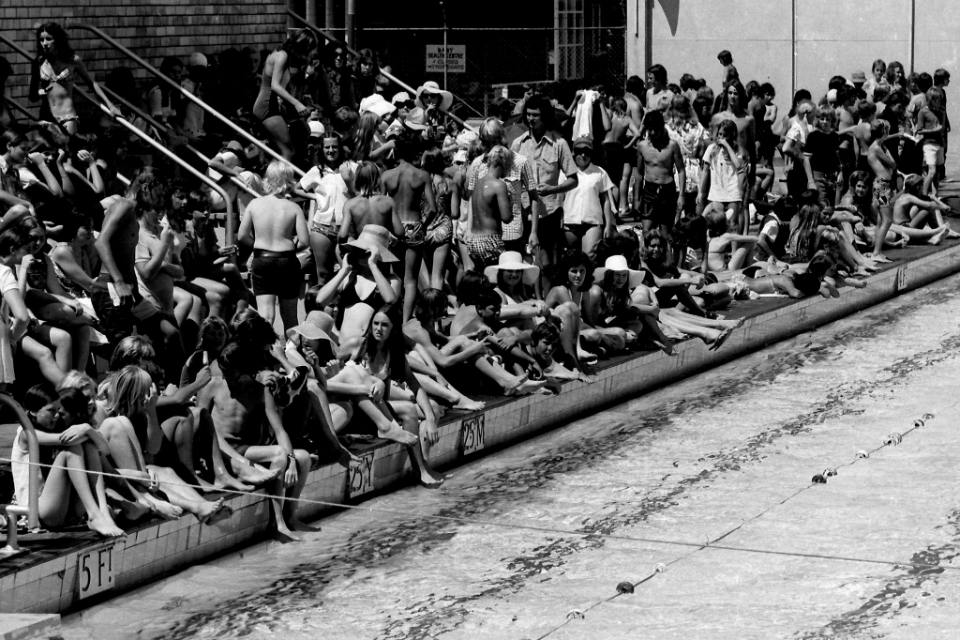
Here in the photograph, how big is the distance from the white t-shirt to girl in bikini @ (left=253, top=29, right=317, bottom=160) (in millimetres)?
3006

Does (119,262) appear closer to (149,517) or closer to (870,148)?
(149,517)

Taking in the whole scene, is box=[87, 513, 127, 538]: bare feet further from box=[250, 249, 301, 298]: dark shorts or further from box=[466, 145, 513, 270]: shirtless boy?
box=[466, 145, 513, 270]: shirtless boy

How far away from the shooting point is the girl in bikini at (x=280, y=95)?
16.1 metres

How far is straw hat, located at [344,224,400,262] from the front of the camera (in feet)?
39.3

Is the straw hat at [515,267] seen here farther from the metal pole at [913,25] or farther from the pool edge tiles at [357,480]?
the metal pole at [913,25]

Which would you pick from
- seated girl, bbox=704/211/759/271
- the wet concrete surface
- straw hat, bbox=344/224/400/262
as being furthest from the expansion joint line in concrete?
seated girl, bbox=704/211/759/271

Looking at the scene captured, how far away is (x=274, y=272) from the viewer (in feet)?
39.0

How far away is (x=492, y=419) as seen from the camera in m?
11.3

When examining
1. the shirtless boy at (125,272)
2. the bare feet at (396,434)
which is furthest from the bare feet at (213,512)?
the shirtless boy at (125,272)

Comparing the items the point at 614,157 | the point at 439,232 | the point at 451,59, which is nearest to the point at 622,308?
the point at 439,232

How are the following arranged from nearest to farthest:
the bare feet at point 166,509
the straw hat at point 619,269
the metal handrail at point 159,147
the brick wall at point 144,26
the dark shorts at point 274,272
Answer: the bare feet at point 166,509, the dark shorts at point 274,272, the straw hat at point 619,269, the metal handrail at point 159,147, the brick wall at point 144,26

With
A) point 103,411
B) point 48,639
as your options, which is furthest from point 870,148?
point 48,639

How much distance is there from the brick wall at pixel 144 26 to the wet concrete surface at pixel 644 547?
725cm

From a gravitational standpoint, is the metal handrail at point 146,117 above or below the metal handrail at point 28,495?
above
